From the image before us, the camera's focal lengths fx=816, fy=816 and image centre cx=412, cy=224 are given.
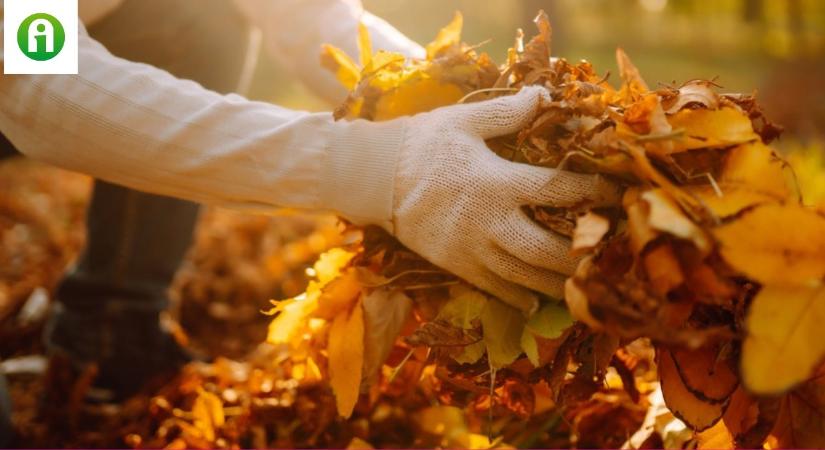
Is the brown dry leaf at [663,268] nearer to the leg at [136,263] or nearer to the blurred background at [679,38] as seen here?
the leg at [136,263]

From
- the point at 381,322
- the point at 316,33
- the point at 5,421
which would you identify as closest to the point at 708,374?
the point at 381,322

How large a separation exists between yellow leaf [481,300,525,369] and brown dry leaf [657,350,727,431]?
0.19 m

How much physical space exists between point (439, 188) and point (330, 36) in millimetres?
703

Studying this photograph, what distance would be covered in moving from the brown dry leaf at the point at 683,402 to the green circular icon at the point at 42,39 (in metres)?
1.03

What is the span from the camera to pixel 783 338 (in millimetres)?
783

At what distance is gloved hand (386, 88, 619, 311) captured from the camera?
1044 mm

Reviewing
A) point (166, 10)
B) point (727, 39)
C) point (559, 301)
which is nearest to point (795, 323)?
point (559, 301)

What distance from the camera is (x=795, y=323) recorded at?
79 cm

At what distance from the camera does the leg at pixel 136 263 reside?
1996 mm

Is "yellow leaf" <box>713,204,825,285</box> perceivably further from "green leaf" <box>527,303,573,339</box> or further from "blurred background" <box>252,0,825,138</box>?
"blurred background" <box>252,0,825,138</box>

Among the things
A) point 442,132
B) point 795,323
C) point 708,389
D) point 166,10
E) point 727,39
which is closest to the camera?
point 795,323

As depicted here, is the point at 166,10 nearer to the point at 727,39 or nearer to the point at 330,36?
the point at 330,36

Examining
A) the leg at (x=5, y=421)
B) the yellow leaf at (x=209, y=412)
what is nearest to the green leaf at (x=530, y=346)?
the yellow leaf at (x=209, y=412)

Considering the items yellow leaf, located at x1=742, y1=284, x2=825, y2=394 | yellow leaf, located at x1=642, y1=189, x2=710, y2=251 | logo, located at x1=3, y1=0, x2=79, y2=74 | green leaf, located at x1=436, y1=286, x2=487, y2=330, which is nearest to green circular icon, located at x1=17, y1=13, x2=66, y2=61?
logo, located at x1=3, y1=0, x2=79, y2=74
